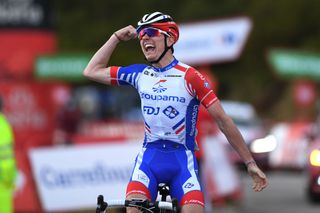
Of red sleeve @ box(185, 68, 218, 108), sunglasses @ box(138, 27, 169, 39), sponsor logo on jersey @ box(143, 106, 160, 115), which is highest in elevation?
sunglasses @ box(138, 27, 169, 39)

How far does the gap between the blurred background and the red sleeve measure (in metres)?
6.83

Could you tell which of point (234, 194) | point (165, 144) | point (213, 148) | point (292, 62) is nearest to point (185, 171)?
point (165, 144)

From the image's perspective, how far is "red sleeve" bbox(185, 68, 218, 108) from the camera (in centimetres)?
796

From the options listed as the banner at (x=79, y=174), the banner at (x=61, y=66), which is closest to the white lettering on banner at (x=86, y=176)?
the banner at (x=79, y=174)

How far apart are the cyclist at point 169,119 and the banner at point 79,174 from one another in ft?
22.3

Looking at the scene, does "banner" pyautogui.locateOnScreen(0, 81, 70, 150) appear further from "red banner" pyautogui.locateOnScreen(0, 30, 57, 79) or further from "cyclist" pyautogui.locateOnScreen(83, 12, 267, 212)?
"cyclist" pyautogui.locateOnScreen(83, 12, 267, 212)

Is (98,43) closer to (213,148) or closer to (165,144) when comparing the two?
(213,148)

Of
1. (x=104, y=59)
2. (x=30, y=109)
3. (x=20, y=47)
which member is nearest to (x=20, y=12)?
(x=20, y=47)

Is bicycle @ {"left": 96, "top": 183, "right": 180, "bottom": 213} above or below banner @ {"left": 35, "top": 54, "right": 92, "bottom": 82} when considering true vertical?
below

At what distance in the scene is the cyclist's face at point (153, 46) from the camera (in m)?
8.02

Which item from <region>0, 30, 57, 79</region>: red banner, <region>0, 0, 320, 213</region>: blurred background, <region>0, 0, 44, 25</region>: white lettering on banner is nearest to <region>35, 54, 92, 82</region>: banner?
<region>0, 0, 320, 213</region>: blurred background

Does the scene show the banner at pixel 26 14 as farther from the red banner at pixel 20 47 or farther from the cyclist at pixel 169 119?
the cyclist at pixel 169 119

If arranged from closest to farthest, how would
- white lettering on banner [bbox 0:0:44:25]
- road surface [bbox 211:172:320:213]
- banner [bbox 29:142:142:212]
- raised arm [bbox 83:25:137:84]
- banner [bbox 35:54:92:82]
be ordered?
raised arm [bbox 83:25:137:84] → banner [bbox 29:142:142:212] → road surface [bbox 211:172:320:213] → white lettering on banner [bbox 0:0:44:25] → banner [bbox 35:54:92:82]

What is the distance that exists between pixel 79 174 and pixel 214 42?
13.7 ft
